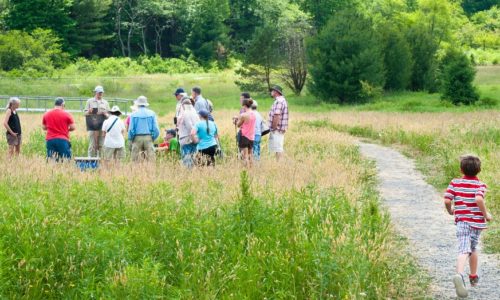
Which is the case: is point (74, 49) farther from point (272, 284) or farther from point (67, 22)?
point (272, 284)

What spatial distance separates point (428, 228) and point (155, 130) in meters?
5.50

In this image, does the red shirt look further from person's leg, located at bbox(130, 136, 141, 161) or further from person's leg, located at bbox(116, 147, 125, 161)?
person's leg, located at bbox(130, 136, 141, 161)

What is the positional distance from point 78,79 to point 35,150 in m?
43.6

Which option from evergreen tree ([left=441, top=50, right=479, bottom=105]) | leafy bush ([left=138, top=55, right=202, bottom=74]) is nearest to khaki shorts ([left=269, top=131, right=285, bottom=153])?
evergreen tree ([left=441, top=50, right=479, bottom=105])

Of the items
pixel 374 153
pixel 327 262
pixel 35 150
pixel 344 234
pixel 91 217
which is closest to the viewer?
pixel 327 262

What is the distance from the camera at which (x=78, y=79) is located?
6022 cm

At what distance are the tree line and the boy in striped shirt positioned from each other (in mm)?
38125

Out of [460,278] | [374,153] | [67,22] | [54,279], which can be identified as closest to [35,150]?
[374,153]

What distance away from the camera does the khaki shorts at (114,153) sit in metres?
14.7

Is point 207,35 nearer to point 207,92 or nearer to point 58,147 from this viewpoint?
point 207,92

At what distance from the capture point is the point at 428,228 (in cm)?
1115

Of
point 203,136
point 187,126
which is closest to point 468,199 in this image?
point 203,136

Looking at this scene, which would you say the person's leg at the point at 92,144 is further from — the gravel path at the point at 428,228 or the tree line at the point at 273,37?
the tree line at the point at 273,37

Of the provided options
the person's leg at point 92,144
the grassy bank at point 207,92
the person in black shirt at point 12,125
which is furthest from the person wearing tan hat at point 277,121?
the grassy bank at point 207,92
